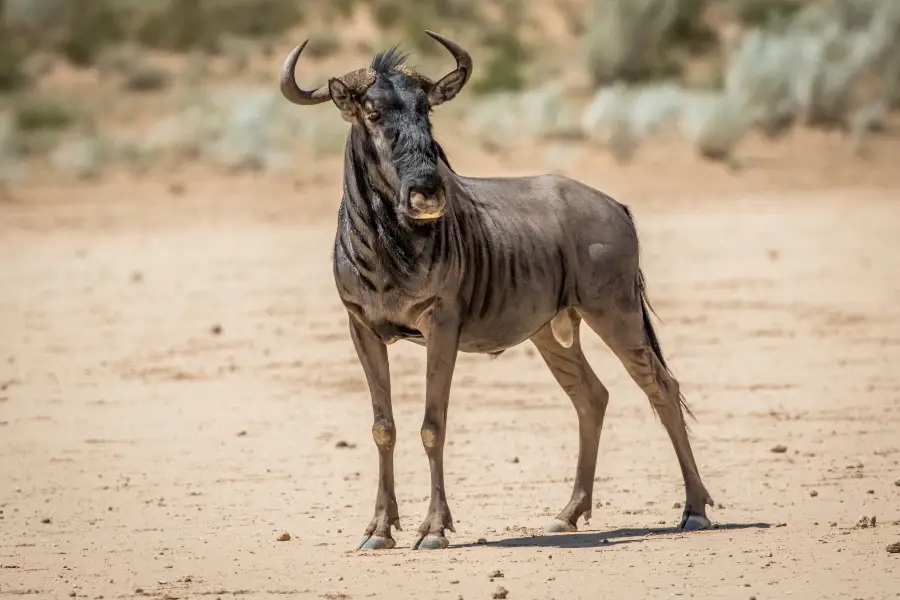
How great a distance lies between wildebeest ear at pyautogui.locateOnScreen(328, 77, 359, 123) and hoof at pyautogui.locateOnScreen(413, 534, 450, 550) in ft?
6.74

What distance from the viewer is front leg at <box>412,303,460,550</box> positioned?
8305mm

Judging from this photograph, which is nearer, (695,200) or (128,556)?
(128,556)

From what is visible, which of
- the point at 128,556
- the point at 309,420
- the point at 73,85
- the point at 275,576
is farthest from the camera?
→ the point at 73,85

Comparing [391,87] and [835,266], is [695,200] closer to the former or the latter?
[835,266]

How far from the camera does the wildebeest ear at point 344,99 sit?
824 cm

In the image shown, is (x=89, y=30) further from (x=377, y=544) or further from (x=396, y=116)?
(x=377, y=544)

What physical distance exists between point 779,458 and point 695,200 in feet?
38.6

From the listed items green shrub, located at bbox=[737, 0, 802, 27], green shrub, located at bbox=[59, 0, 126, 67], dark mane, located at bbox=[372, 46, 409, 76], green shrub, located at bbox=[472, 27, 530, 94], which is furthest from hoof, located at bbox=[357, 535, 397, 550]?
green shrub, located at bbox=[737, 0, 802, 27]

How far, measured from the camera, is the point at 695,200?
22.2 m

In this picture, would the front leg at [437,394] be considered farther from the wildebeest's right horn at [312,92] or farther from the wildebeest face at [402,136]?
the wildebeest's right horn at [312,92]

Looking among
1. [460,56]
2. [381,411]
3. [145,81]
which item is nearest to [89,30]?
[145,81]

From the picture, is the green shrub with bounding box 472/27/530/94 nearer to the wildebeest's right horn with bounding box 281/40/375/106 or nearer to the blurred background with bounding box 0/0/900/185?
the blurred background with bounding box 0/0/900/185

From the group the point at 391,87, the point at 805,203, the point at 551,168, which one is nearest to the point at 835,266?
the point at 805,203

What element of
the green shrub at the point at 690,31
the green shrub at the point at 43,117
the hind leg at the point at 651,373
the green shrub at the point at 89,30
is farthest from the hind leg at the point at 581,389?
the green shrub at the point at 89,30
